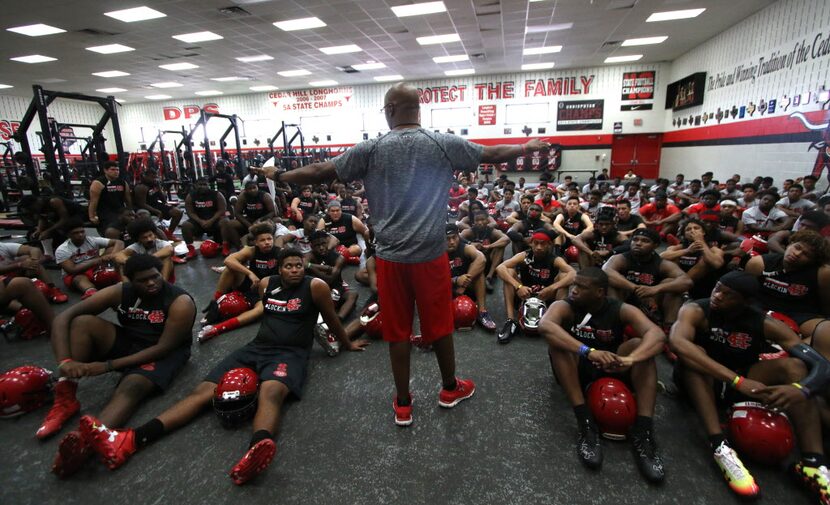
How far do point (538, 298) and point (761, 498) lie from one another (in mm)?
1868

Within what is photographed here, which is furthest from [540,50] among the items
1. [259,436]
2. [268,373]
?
[259,436]

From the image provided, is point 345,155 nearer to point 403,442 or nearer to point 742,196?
point 403,442

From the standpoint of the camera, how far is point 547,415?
2.36m

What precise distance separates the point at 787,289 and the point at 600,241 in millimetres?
2057

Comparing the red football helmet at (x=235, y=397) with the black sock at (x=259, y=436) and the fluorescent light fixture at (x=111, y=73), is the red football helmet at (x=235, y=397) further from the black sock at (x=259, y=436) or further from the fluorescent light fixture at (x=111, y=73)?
the fluorescent light fixture at (x=111, y=73)

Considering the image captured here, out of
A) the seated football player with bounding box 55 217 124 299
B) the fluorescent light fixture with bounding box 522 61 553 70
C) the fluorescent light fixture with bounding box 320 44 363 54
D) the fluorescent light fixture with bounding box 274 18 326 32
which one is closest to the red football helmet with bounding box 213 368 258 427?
the seated football player with bounding box 55 217 124 299

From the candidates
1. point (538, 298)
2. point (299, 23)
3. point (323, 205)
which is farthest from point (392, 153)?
point (299, 23)

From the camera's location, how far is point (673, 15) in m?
9.02

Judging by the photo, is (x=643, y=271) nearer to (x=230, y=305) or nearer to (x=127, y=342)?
(x=230, y=305)

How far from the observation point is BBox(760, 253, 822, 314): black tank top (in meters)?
2.66

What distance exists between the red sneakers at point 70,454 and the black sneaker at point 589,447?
2.50 metres

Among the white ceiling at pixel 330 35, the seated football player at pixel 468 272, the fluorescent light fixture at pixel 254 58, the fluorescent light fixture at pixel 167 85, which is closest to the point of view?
the seated football player at pixel 468 272

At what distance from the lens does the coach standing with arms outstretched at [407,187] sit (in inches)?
71.1

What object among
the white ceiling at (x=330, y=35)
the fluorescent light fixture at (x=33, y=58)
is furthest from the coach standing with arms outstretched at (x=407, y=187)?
the fluorescent light fixture at (x=33, y=58)
